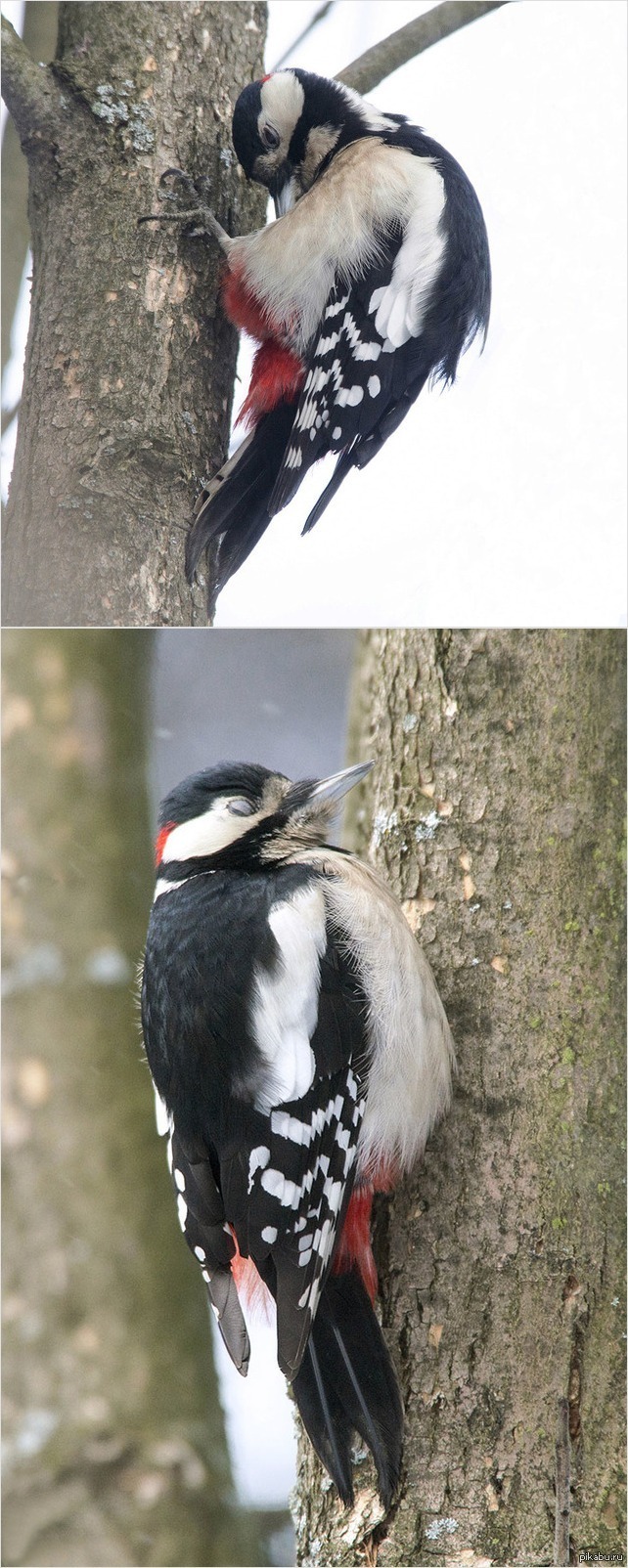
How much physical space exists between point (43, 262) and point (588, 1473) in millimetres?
1408

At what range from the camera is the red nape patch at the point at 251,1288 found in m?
1.20

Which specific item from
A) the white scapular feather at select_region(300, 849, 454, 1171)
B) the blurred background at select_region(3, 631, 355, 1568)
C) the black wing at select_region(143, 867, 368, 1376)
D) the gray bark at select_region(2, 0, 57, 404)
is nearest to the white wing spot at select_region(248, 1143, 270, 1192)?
the black wing at select_region(143, 867, 368, 1376)

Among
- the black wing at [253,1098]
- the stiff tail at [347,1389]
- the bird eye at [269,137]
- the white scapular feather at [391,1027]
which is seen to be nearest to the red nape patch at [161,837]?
the black wing at [253,1098]

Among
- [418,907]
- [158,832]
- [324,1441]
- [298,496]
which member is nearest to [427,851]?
[418,907]

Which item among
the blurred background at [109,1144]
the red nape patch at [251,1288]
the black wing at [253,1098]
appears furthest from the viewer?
the blurred background at [109,1144]

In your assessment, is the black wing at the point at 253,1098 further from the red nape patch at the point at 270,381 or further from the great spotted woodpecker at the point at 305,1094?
the red nape patch at the point at 270,381

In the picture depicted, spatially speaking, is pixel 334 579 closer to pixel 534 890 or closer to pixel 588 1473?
pixel 534 890

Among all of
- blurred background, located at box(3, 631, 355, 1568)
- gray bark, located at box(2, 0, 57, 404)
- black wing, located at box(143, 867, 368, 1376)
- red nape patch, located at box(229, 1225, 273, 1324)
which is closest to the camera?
black wing, located at box(143, 867, 368, 1376)

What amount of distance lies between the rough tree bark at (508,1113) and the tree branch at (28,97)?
26.9 inches

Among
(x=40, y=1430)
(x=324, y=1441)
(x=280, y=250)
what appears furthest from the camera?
(x=40, y=1430)

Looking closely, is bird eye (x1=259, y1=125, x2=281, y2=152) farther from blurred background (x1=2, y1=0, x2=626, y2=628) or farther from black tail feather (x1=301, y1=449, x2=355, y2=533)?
black tail feather (x1=301, y1=449, x2=355, y2=533)

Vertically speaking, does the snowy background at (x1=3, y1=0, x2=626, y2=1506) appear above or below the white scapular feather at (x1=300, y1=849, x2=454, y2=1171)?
above

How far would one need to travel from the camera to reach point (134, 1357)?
157 cm

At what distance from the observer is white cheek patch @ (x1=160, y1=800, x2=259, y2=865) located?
4.17 feet
